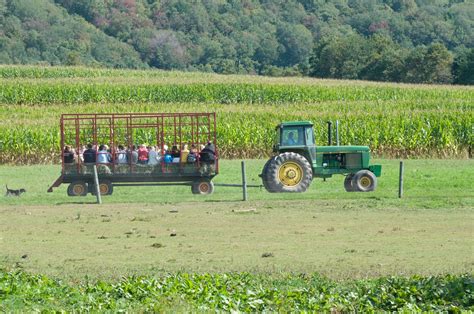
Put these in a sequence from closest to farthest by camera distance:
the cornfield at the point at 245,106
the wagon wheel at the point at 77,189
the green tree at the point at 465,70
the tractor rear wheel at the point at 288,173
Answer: the tractor rear wheel at the point at 288,173, the wagon wheel at the point at 77,189, the cornfield at the point at 245,106, the green tree at the point at 465,70

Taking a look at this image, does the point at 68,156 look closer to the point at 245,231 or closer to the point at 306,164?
the point at 306,164

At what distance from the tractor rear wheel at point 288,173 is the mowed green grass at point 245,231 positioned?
0.43 m

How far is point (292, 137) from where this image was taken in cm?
3200

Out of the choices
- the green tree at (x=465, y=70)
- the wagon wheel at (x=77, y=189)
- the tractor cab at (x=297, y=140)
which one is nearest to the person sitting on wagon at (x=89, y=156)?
Answer: the wagon wheel at (x=77, y=189)

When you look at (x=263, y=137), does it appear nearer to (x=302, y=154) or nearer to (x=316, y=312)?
(x=302, y=154)

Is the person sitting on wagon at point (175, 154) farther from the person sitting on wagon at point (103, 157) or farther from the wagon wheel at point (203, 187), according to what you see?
the person sitting on wagon at point (103, 157)

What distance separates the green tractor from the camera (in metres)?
31.2

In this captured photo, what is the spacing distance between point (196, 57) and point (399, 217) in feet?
413

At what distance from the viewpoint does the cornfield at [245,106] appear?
47.8 meters

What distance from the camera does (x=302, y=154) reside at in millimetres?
31969

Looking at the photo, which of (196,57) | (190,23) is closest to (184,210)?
(196,57)

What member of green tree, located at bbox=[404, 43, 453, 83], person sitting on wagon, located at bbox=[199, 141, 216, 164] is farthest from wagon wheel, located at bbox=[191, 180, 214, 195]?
green tree, located at bbox=[404, 43, 453, 83]

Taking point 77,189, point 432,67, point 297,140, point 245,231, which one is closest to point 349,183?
point 297,140

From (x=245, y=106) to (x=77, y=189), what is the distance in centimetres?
3211
